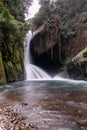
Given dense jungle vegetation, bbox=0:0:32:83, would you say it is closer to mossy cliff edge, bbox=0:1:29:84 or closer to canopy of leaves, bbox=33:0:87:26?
mossy cliff edge, bbox=0:1:29:84

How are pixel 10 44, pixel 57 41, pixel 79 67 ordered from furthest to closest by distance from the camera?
pixel 57 41 < pixel 10 44 < pixel 79 67

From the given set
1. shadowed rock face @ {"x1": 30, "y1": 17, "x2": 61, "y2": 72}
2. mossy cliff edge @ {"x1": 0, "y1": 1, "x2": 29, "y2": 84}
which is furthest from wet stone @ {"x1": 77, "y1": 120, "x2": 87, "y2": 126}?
shadowed rock face @ {"x1": 30, "y1": 17, "x2": 61, "y2": 72}

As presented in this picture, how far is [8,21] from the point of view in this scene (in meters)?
16.0

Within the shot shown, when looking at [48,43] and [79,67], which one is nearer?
[79,67]

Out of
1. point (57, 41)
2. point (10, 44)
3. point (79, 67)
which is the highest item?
point (57, 41)

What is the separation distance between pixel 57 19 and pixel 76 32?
292 cm

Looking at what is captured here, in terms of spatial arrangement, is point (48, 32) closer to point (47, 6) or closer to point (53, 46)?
point (53, 46)

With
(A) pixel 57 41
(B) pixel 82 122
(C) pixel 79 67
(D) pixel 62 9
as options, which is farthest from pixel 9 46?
(D) pixel 62 9

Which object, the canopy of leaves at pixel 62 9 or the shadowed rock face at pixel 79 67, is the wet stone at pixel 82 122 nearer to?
the shadowed rock face at pixel 79 67

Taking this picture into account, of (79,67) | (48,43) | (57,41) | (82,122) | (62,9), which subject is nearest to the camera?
(82,122)

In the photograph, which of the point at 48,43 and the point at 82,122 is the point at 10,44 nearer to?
the point at 48,43

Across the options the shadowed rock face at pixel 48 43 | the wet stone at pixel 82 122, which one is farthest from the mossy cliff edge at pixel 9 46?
the wet stone at pixel 82 122

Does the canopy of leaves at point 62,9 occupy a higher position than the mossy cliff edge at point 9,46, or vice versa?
the canopy of leaves at point 62,9

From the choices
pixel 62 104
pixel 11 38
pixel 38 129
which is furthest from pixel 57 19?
pixel 38 129
